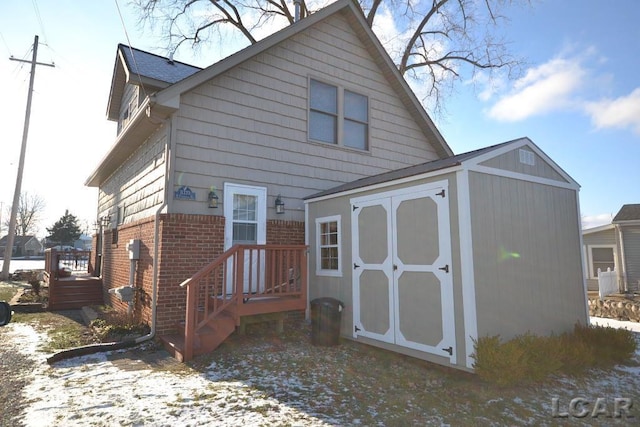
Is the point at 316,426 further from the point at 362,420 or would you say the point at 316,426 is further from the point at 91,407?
the point at 91,407

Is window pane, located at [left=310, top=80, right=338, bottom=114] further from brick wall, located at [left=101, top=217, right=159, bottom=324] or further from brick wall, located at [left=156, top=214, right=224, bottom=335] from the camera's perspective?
brick wall, located at [left=101, top=217, right=159, bottom=324]

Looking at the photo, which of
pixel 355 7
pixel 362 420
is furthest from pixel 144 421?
pixel 355 7

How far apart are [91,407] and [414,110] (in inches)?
406

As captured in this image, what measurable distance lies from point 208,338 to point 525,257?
5220 millimetres

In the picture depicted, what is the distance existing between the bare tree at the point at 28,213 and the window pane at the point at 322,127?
2571 inches

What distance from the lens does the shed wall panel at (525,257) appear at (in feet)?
17.0

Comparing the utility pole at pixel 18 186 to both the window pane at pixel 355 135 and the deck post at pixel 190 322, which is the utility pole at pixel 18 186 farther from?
the window pane at pixel 355 135

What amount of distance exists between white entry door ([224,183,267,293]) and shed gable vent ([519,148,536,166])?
195 inches

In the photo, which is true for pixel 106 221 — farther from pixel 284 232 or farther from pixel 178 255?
pixel 284 232

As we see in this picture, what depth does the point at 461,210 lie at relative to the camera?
5090 millimetres

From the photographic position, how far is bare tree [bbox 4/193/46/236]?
5741 centimetres

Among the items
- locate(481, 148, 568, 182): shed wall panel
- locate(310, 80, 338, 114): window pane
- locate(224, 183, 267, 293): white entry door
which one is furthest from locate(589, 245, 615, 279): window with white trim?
locate(224, 183, 267, 293): white entry door

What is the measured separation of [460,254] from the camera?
5.05m

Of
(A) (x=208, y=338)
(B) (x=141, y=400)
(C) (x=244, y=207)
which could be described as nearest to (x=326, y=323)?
(A) (x=208, y=338)
